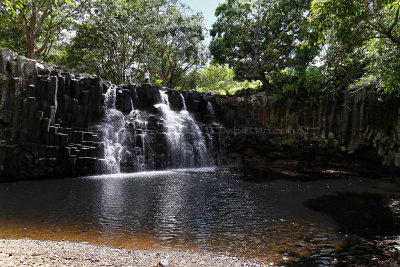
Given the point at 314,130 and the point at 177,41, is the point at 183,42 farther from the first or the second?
the point at 314,130

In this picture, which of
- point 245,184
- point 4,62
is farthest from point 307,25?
point 4,62

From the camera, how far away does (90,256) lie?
5652 millimetres

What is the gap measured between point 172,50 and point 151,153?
1838 centimetres

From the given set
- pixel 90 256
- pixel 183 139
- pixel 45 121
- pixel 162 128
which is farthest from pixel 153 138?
pixel 90 256

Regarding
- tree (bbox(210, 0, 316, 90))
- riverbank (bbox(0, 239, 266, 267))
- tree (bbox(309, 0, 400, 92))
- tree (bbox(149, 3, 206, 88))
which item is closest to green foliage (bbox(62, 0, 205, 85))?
tree (bbox(149, 3, 206, 88))

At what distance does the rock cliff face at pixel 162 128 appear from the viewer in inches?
616

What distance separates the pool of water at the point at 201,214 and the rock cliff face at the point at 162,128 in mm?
2728

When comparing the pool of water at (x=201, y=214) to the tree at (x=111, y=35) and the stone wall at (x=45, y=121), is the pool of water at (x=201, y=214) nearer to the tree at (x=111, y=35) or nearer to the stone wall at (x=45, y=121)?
→ the stone wall at (x=45, y=121)

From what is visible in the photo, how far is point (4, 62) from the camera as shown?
15.1 metres

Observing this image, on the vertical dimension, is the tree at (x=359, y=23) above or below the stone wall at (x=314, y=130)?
above

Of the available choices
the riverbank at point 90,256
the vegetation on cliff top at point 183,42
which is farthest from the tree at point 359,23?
the riverbank at point 90,256

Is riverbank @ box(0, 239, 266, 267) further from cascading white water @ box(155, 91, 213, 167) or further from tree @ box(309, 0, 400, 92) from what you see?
cascading white water @ box(155, 91, 213, 167)

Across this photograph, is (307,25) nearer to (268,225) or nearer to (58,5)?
(268,225)

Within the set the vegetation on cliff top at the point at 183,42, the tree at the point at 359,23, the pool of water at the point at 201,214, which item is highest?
the vegetation on cliff top at the point at 183,42
